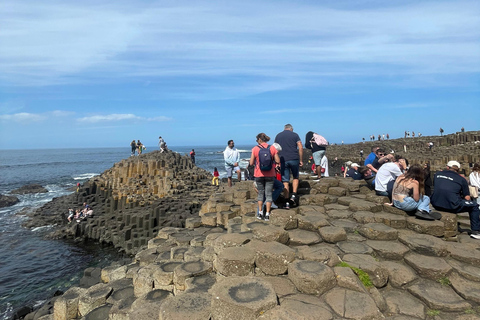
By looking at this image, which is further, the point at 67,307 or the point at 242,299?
the point at 67,307

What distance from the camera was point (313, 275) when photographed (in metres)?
3.80

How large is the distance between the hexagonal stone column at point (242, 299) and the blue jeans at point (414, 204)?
4.32 metres

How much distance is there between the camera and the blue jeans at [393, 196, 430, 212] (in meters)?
5.98

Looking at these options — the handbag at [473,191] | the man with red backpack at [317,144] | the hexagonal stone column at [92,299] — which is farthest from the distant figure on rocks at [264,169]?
the handbag at [473,191]

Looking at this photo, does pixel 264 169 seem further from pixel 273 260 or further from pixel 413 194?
pixel 413 194

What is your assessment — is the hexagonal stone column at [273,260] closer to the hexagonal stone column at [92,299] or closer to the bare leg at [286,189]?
the bare leg at [286,189]

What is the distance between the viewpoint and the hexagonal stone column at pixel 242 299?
128 inches

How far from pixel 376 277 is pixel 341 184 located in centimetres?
498

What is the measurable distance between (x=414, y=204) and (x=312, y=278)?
12.6ft

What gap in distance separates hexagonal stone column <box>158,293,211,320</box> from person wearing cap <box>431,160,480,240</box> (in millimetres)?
5658

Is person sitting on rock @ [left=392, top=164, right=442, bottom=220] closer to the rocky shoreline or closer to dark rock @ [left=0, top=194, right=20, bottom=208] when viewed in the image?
the rocky shoreline

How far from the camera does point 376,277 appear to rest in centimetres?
423

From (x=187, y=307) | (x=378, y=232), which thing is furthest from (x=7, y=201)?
(x=378, y=232)

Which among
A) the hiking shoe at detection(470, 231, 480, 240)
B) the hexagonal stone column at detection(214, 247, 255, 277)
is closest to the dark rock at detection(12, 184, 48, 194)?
the hexagonal stone column at detection(214, 247, 255, 277)
